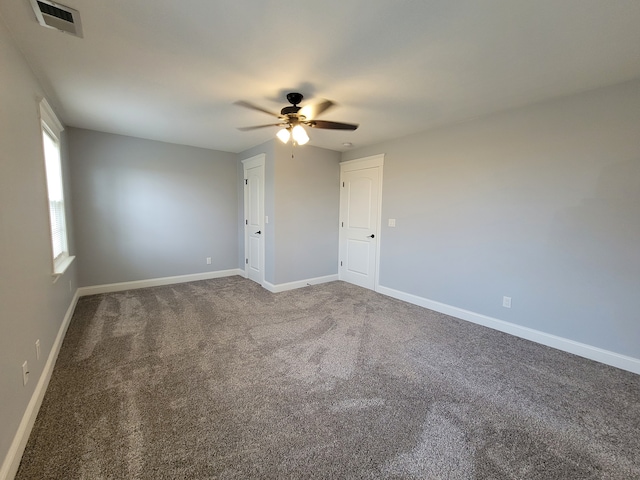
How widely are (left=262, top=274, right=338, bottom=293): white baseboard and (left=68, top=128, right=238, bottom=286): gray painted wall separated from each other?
1.43 m

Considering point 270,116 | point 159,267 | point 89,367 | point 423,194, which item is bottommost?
point 89,367

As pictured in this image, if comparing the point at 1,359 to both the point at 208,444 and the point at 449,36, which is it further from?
the point at 449,36

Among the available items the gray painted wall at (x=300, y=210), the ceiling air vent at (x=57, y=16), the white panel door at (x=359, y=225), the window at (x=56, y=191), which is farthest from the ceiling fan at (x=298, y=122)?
the window at (x=56, y=191)

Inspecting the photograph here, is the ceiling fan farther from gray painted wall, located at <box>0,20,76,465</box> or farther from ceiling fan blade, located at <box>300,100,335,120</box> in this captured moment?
gray painted wall, located at <box>0,20,76,465</box>

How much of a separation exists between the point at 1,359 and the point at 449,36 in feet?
10.1

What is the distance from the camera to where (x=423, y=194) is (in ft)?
12.4

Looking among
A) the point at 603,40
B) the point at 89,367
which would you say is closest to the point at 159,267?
the point at 89,367

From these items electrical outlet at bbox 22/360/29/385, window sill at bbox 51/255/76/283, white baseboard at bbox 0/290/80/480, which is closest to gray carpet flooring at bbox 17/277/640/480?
white baseboard at bbox 0/290/80/480

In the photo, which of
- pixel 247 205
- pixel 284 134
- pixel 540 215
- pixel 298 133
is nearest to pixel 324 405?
pixel 298 133

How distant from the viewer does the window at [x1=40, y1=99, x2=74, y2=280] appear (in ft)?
9.12

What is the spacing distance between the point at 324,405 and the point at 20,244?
2.23 meters

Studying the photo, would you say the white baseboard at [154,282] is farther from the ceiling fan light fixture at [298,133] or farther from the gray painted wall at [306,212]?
the ceiling fan light fixture at [298,133]

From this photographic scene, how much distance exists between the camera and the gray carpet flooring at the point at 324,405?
1.45 metres

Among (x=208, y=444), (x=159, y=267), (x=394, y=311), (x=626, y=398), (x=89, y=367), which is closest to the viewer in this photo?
(x=208, y=444)
